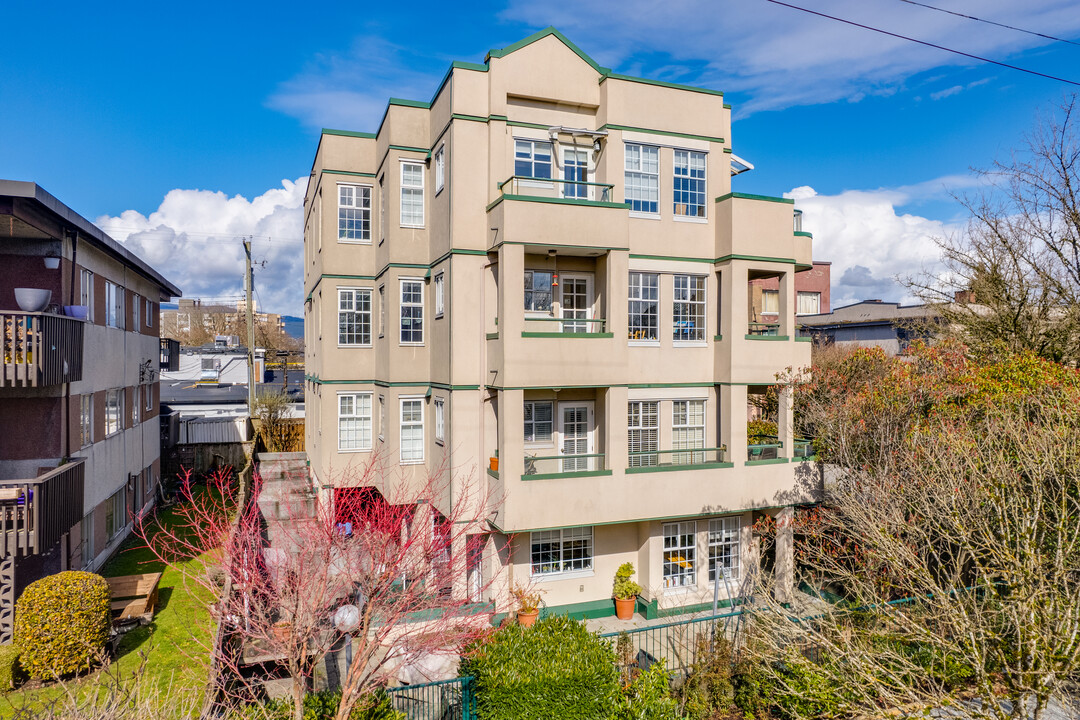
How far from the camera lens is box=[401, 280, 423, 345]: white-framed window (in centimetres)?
1839

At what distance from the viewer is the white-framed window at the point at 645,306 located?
17.1 metres

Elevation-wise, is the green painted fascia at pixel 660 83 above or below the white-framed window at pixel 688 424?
above

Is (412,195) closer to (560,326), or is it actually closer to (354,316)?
(354,316)

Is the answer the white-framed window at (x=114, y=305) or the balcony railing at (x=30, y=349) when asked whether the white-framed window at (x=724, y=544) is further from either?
the white-framed window at (x=114, y=305)

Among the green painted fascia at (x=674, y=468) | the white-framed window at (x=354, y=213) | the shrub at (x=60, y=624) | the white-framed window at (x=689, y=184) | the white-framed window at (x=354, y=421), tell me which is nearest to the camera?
the shrub at (x=60, y=624)

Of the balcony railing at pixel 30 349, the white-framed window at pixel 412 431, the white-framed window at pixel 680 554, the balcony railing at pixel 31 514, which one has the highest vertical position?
the balcony railing at pixel 30 349

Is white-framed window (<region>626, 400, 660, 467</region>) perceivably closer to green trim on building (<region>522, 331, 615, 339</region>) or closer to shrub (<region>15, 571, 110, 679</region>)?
green trim on building (<region>522, 331, 615, 339</region>)

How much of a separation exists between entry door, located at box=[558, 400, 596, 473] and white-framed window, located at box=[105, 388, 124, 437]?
13.7 meters

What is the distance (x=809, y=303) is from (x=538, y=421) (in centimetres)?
3784

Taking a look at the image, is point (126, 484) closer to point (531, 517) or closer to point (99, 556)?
point (99, 556)

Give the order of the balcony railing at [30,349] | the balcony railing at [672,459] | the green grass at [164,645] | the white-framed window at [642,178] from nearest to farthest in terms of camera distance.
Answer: the green grass at [164,645] → the balcony railing at [30,349] → the balcony railing at [672,459] → the white-framed window at [642,178]

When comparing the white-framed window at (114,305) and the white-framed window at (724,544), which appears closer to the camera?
the white-framed window at (724,544)

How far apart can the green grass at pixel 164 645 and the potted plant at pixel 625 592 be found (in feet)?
31.6

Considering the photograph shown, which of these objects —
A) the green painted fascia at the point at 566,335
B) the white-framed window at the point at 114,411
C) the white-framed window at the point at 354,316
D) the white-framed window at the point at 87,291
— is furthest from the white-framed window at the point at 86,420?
the green painted fascia at the point at 566,335
